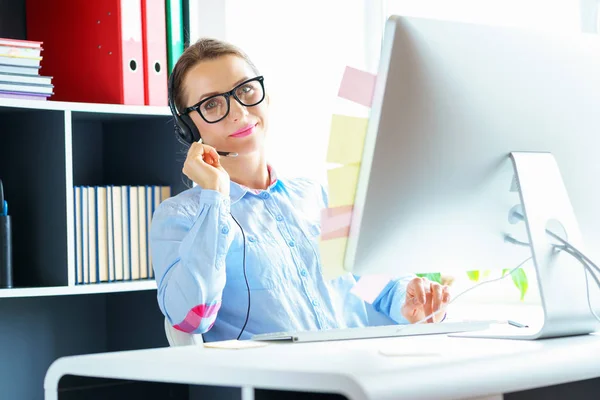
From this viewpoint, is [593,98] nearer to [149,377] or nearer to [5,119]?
[149,377]

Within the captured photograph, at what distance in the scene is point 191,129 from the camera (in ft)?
6.28

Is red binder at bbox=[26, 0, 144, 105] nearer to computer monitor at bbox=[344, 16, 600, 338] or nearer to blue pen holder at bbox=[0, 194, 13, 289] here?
blue pen holder at bbox=[0, 194, 13, 289]

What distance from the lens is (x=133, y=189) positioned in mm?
2350

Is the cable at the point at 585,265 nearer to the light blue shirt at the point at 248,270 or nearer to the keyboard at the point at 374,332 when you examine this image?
the keyboard at the point at 374,332

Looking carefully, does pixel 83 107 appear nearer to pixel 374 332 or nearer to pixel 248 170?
pixel 248 170

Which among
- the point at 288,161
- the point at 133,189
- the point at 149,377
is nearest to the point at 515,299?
the point at 288,161

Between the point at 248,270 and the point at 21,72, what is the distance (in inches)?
33.0

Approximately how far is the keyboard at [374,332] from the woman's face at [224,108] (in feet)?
2.04

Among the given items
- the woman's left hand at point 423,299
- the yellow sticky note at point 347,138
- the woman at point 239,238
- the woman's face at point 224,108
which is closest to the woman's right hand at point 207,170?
the woman at point 239,238

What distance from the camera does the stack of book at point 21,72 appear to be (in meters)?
2.09

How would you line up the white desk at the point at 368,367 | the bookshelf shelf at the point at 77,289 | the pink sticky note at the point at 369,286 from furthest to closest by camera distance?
the bookshelf shelf at the point at 77,289, the pink sticky note at the point at 369,286, the white desk at the point at 368,367

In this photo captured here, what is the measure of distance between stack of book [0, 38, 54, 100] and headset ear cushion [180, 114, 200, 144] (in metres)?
0.47

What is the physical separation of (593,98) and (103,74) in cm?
140

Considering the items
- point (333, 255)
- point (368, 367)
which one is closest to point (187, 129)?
point (333, 255)
